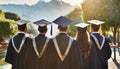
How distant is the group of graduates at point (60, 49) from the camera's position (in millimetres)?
11961

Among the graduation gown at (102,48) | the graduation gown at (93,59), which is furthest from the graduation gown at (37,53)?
the graduation gown at (102,48)

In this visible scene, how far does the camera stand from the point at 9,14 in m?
98.3

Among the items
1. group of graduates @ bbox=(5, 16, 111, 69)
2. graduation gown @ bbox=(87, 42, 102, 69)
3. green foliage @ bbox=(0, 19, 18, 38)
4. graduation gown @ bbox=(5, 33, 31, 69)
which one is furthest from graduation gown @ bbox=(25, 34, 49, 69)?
green foliage @ bbox=(0, 19, 18, 38)

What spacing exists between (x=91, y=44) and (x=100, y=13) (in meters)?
30.2

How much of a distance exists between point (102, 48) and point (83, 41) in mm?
1430

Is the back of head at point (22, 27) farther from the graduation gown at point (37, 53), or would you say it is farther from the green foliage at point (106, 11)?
the green foliage at point (106, 11)

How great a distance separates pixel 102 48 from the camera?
1334cm

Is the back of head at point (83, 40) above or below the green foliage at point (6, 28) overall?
above

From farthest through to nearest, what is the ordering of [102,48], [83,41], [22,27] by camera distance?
[102,48] → [22,27] → [83,41]

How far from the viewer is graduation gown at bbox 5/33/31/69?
12991 mm

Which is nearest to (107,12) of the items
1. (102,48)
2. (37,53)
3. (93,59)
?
(102,48)

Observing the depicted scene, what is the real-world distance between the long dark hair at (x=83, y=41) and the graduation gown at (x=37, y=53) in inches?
37.7

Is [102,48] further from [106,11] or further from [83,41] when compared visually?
[106,11]

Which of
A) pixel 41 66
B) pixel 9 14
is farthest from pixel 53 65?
pixel 9 14
